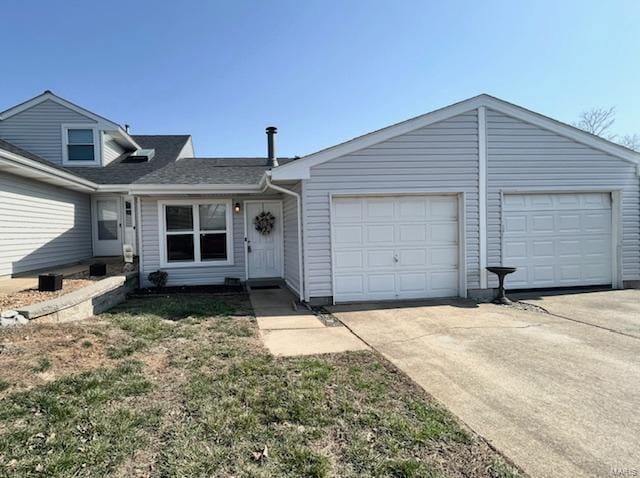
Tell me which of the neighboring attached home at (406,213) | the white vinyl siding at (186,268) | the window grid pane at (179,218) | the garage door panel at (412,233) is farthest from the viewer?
the window grid pane at (179,218)

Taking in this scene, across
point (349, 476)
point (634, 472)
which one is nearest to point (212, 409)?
point (349, 476)

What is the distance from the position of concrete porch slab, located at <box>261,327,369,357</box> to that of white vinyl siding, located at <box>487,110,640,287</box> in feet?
14.1

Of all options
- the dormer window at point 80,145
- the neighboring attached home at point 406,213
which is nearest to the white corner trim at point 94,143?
the dormer window at point 80,145

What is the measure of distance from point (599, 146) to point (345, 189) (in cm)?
587

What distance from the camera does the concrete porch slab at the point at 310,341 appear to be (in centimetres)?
479

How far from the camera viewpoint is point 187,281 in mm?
9906

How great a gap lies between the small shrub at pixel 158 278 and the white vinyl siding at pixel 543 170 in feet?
25.7

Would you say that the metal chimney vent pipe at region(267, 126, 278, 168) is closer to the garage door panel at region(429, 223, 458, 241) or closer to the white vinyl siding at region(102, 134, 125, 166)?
the white vinyl siding at region(102, 134, 125, 166)

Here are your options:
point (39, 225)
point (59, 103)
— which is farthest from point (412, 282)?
point (59, 103)

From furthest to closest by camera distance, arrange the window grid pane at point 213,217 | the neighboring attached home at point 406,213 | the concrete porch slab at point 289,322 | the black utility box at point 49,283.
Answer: the window grid pane at point 213,217 < the neighboring attached home at point 406,213 < the black utility box at point 49,283 < the concrete porch slab at point 289,322

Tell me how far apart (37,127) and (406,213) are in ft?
42.9

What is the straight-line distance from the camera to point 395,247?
25.7 feet

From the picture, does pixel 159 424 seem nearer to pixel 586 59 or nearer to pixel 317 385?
pixel 317 385

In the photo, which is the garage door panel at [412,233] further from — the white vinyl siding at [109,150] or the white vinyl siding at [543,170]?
the white vinyl siding at [109,150]
